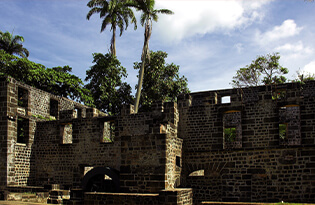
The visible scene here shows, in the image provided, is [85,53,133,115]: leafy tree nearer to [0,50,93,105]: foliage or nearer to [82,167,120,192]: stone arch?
[0,50,93,105]: foliage

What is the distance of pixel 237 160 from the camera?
14.4m

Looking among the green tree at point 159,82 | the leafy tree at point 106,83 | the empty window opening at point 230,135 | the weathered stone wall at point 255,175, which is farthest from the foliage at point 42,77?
the weathered stone wall at point 255,175

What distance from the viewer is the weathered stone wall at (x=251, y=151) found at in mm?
13508

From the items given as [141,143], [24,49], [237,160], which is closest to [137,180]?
[141,143]

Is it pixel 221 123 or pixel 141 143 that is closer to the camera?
pixel 141 143

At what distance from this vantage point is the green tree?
25.2m

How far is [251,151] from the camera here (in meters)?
14.3

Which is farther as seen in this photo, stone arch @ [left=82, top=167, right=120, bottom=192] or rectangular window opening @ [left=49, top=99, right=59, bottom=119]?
rectangular window opening @ [left=49, top=99, right=59, bottom=119]

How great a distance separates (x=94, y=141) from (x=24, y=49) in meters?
19.1

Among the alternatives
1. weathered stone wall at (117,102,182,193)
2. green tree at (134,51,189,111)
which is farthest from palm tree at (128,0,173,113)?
weathered stone wall at (117,102,182,193)

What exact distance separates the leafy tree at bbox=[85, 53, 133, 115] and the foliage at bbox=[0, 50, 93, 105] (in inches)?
35.5

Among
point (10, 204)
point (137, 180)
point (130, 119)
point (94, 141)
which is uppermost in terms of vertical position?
point (130, 119)

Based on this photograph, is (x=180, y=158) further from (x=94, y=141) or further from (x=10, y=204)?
(x=10, y=204)

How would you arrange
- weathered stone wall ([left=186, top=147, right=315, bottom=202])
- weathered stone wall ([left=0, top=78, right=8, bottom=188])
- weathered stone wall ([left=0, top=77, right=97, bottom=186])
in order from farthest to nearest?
weathered stone wall ([left=0, top=77, right=97, bottom=186]), weathered stone wall ([left=0, top=78, right=8, bottom=188]), weathered stone wall ([left=186, top=147, right=315, bottom=202])
